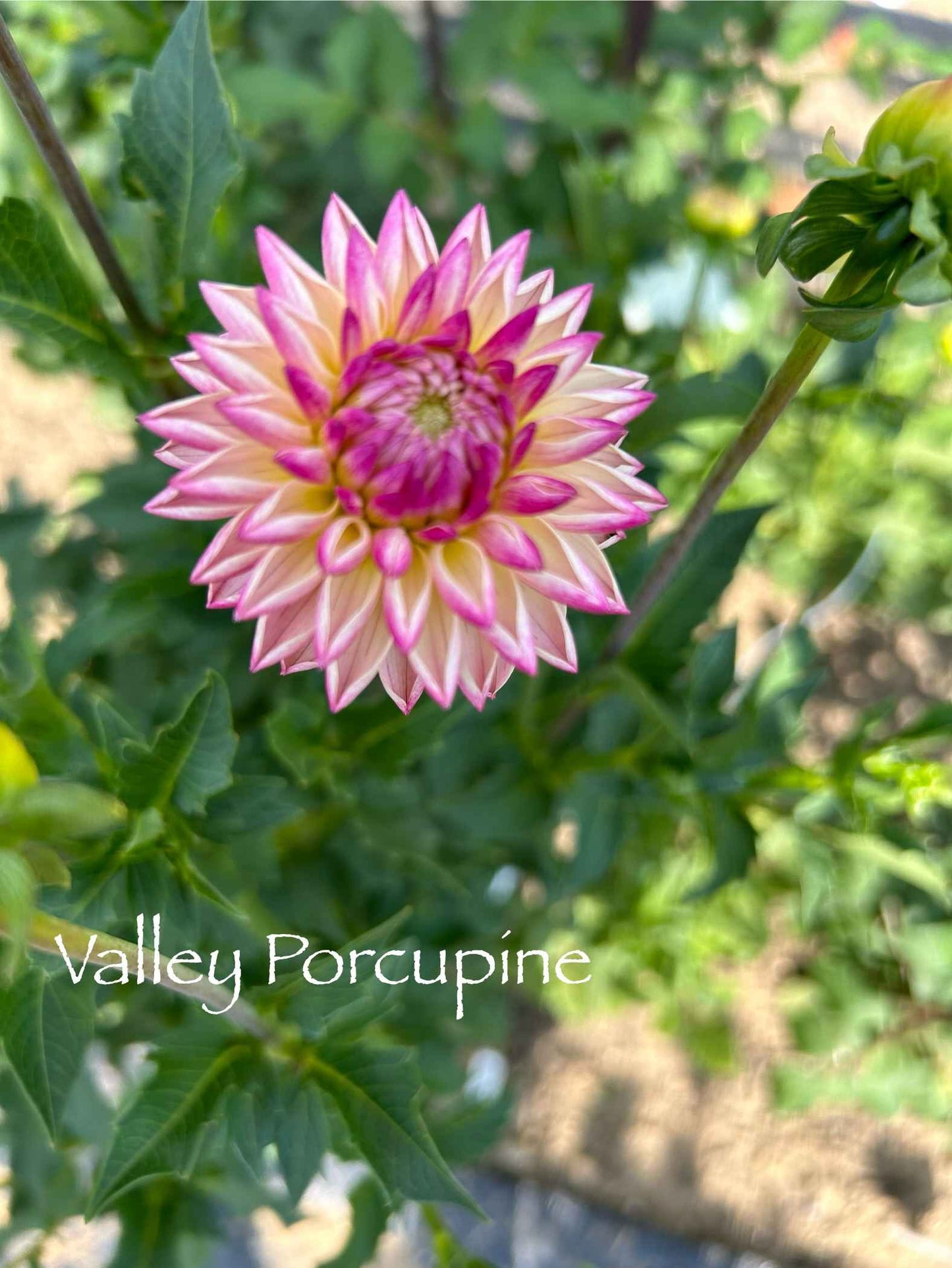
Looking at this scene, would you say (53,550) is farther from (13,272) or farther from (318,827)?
(13,272)

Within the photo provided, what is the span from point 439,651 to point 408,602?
26mm

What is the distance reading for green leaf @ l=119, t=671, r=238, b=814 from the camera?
60 cm

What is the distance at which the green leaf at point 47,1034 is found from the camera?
553 millimetres

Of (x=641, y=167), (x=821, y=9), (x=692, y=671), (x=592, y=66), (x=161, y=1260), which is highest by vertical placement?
(x=821, y=9)

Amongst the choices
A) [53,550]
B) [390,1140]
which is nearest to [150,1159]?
[390,1140]

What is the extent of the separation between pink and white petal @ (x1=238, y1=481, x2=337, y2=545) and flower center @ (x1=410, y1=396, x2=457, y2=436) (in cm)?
5

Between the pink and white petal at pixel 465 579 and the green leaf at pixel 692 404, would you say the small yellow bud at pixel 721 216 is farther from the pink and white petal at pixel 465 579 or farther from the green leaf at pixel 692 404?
the pink and white petal at pixel 465 579

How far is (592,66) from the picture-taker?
5.48 feet

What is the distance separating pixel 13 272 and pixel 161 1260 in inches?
31.1

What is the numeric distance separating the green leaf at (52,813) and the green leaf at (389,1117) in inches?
11.0

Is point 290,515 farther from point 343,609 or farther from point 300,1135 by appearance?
point 300,1135

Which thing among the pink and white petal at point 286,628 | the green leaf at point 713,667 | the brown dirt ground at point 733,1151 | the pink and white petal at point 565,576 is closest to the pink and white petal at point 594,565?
the pink and white petal at point 565,576

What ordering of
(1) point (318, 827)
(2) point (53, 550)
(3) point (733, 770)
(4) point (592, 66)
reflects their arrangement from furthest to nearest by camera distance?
1. (4) point (592, 66)
2. (2) point (53, 550)
3. (1) point (318, 827)
4. (3) point (733, 770)

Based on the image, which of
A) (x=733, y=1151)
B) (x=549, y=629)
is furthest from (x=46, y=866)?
(x=733, y=1151)
